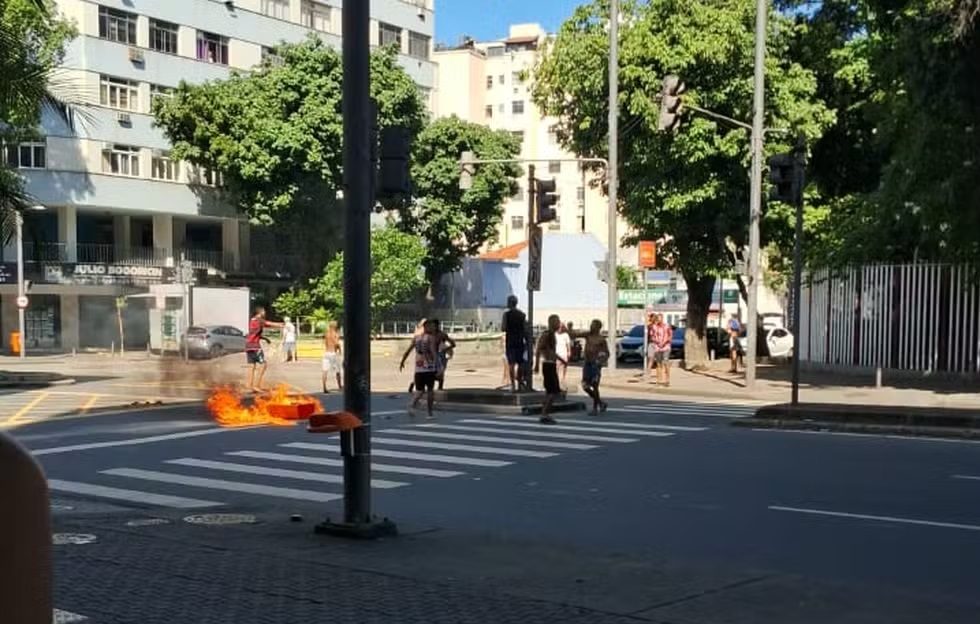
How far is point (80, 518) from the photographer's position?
9445mm

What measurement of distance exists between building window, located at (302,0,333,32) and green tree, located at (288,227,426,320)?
1558cm

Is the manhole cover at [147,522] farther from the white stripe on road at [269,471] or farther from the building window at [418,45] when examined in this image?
the building window at [418,45]

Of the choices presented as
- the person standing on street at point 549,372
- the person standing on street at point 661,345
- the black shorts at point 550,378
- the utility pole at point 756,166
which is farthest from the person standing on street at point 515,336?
the utility pole at point 756,166

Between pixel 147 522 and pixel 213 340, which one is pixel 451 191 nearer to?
pixel 213 340

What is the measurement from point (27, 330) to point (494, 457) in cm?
4379

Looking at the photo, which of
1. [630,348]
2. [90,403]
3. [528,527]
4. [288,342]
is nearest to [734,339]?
[630,348]

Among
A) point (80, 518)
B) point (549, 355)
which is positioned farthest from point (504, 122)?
point (80, 518)

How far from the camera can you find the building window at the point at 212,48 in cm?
5472

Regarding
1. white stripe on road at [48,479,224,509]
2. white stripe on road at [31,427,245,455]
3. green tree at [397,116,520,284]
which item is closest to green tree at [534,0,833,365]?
white stripe on road at [31,427,245,455]

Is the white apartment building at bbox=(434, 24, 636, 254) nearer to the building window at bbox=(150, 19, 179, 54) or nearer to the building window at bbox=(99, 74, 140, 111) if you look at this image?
the building window at bbox=(150, 19, 179, 54)

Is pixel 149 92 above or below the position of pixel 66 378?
above

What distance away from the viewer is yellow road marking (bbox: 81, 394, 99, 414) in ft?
68.5

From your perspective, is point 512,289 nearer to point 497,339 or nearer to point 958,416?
point 497,339

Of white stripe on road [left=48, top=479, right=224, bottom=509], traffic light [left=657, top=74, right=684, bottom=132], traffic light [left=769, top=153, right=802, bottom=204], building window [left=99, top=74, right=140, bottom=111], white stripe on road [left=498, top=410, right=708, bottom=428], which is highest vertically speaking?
building window [left=99, top=74, right=140, bottom=111]
